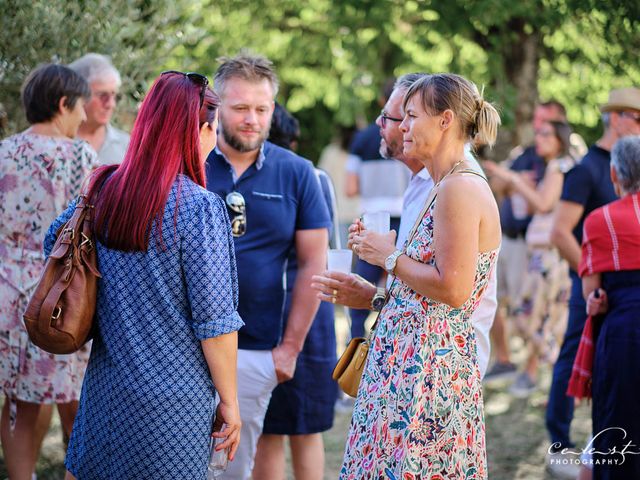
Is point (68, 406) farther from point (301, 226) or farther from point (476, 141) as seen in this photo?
point (476, 141)

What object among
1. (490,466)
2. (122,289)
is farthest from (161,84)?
(490,466)

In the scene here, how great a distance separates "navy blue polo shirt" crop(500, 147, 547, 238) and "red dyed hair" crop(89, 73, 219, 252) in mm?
5070

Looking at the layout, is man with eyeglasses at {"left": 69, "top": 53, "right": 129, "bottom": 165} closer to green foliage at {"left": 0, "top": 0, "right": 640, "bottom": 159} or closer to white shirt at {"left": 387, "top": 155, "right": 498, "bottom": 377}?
green foliage at {"left": 0, "top": 0, "right": 640, "bottom": 159}

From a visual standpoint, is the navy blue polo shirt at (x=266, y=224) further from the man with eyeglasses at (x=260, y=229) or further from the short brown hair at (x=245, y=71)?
the short brown hair at (x=245, y=71)

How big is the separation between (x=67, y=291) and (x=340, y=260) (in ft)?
3.57

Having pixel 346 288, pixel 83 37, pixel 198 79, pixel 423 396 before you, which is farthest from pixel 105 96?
pixel 423 396

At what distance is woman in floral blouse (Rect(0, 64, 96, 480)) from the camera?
13.5 feet

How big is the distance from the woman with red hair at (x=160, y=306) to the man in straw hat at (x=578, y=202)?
9.35 feet

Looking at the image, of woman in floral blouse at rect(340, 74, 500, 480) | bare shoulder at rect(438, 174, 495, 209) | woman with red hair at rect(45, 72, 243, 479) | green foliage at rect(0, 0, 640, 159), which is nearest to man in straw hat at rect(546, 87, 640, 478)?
green foliage at rect(0, 0, 640, 159)

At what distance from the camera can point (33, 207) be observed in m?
4.15

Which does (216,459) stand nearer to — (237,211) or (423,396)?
(423,396)

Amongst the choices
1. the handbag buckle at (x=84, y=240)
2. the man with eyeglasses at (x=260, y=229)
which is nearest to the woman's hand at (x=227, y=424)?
the handbag buckle at (x=84, y=240)

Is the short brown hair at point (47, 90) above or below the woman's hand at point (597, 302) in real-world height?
above

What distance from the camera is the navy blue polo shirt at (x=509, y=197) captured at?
293 inches
